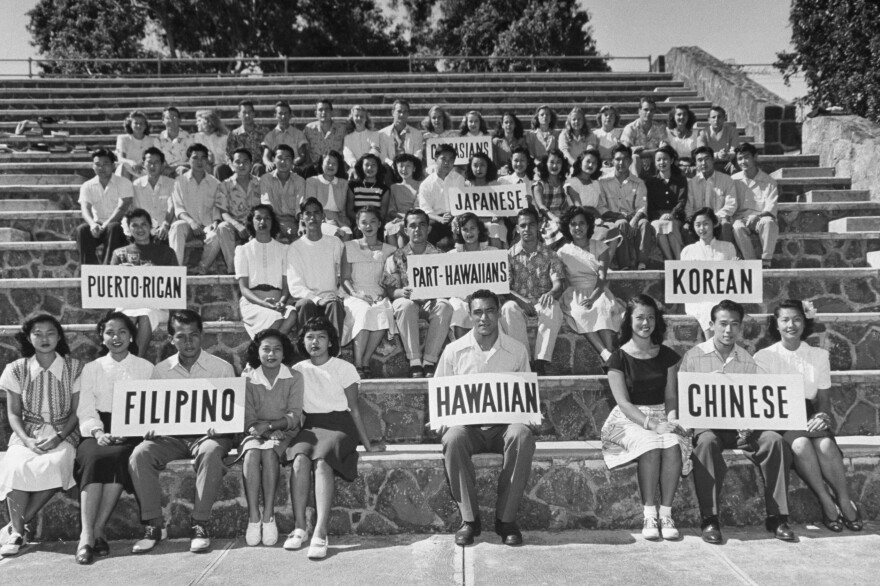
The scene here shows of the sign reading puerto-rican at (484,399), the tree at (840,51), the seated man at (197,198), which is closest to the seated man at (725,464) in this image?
the sign reading puerto-rican at (484,399)

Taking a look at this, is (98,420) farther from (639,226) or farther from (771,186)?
(771,186)

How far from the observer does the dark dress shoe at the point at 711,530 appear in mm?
4617

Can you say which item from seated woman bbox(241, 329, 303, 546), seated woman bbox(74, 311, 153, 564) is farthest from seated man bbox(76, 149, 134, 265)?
seated woman bbox(241, 329, 303, 546)

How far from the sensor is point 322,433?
4949 millimetres

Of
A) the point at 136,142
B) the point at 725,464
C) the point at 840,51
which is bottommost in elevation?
the point at 725,464

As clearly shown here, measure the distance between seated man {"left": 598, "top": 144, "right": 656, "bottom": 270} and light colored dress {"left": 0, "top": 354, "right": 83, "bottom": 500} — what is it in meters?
4.51

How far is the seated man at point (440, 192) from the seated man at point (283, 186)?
1186 millimetres

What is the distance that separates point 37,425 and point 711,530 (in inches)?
156

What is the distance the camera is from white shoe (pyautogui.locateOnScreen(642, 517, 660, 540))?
471cm

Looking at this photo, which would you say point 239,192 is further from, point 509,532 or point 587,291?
point 509,532

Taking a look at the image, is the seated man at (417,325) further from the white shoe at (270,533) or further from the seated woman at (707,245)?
the seated woman at (707,245)

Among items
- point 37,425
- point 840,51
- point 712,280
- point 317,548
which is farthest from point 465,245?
point 840,51

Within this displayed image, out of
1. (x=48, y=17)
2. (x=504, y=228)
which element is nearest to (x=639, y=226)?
(x=504, y=228)

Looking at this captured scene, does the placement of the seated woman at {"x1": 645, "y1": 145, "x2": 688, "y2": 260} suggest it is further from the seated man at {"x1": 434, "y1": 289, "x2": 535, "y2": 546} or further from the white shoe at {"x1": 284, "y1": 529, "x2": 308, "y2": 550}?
the white shoe at {"x1": 284, "y1": 529, "x2": 308, "y2": 550}
